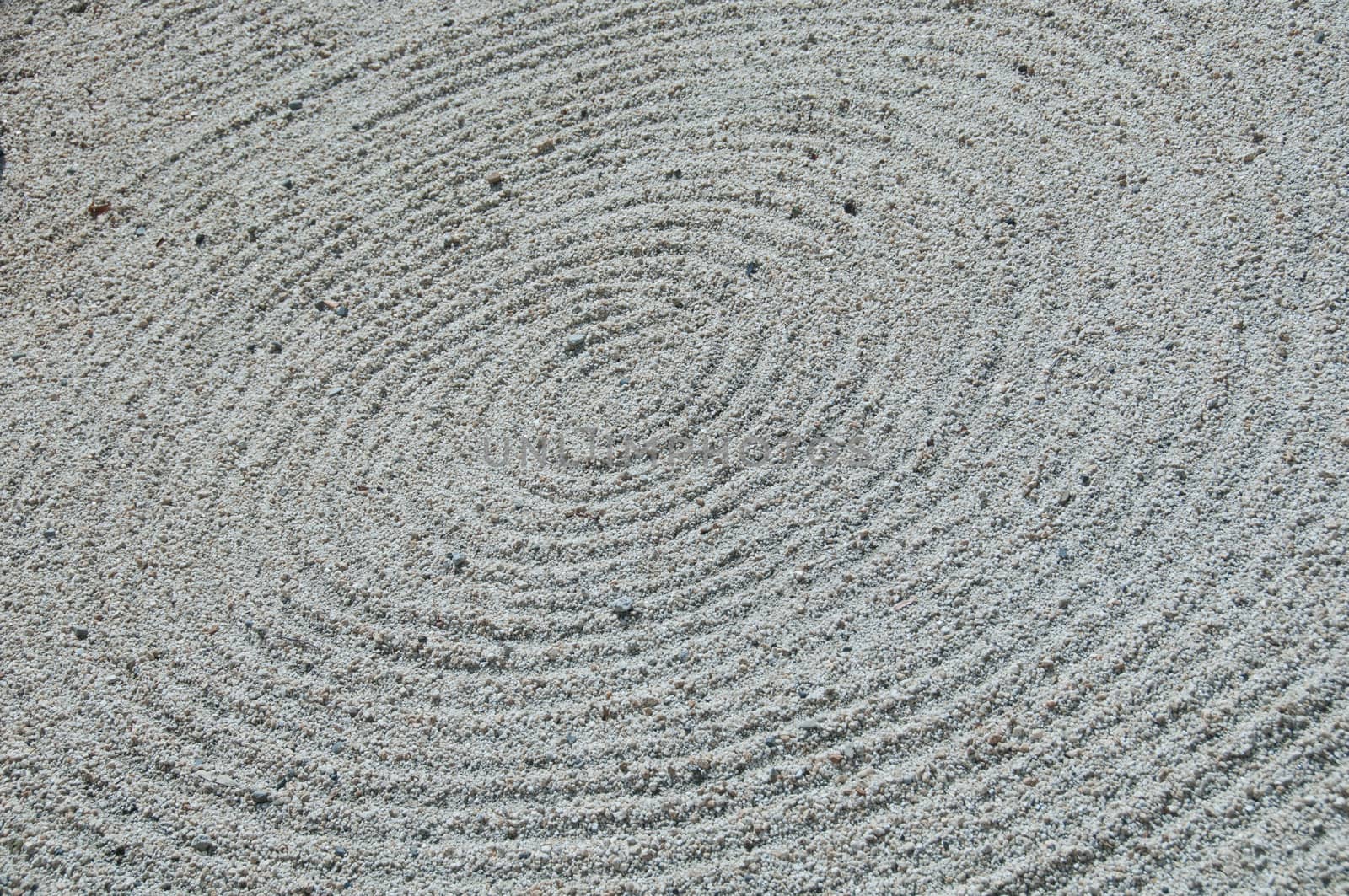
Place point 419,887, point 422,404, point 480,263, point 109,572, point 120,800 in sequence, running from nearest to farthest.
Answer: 1. point 419,887
2. point 120,800
3. point 109,572
4. point 422,404
5. point 480,263

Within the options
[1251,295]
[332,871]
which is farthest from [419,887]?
[1251,295]

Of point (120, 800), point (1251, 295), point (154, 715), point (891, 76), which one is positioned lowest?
point (120, 800)

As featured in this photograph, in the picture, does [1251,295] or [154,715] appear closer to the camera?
[154,715]

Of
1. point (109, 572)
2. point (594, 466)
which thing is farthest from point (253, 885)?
point (594, 466)

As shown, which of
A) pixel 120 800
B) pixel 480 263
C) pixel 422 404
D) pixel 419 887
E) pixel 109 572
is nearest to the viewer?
pixel 419 887

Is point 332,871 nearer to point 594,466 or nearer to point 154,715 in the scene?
point 154,715

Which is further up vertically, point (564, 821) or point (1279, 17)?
point (1279, 17)
